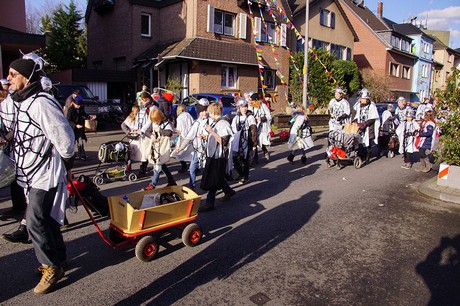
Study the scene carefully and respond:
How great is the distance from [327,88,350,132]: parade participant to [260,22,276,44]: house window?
17.1 metres

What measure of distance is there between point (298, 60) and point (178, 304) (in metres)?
26.0

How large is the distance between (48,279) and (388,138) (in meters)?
11.6

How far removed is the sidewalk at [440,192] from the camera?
7570 millimetres

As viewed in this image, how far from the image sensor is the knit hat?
3.67 m

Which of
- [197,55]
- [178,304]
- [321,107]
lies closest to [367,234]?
[178,304]

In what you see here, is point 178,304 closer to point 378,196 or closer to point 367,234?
point 367,234

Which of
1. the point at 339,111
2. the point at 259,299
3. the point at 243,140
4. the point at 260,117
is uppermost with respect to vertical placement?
the point at 339,111

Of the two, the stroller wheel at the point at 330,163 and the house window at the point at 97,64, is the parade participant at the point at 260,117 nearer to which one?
the stroller wheel at the point at 330,163

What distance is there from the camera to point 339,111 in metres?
10.5

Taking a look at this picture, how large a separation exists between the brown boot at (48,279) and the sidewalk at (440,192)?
278 inches

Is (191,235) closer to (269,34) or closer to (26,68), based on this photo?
(26,68)

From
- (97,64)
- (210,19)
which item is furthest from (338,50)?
(97,64)

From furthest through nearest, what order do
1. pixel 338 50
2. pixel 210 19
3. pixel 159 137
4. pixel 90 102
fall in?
pixel 338 50 → pixel 210 19 → pixel 90 102 → pixel 159 137

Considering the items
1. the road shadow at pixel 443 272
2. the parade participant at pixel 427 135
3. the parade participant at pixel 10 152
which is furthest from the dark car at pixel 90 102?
the road shadow at pixel 443 272
